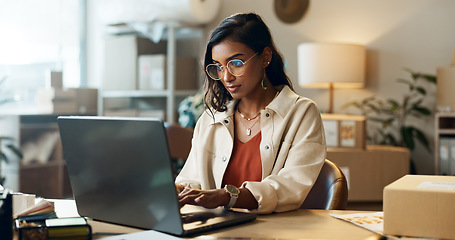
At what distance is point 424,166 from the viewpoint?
4.24 m

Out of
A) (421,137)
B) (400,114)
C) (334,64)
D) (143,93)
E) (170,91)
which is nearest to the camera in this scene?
(334,64)

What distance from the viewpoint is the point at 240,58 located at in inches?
62.6

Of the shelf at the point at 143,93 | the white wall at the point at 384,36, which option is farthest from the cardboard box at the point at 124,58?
the white wall at the point at 384,36

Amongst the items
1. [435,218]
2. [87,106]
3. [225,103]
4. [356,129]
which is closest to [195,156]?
[225,103]

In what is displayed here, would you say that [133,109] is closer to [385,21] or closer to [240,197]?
[385,21]

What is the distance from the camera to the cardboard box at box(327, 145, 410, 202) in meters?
3.82

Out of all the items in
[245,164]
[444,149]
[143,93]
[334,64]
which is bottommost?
[444,149]

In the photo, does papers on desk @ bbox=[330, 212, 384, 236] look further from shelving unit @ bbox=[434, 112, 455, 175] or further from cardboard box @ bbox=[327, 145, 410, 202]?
shelving unit @ bbox=[434, 112, 455, 175]

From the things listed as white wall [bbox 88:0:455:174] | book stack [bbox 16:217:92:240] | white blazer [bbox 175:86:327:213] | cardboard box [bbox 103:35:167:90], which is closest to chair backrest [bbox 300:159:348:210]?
white blazer [bbox 175:86:327:213]

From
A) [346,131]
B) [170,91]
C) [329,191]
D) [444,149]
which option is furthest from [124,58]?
[329,191]

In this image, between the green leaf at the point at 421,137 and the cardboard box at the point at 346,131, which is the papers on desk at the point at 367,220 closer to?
the cardboard box at the point at 346,131

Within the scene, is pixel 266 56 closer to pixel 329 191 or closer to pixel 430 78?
pixel 329 191

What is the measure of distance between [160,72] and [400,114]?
1895 mm

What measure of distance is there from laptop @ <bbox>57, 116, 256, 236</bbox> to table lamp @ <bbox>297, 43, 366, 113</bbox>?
281 centimetres
